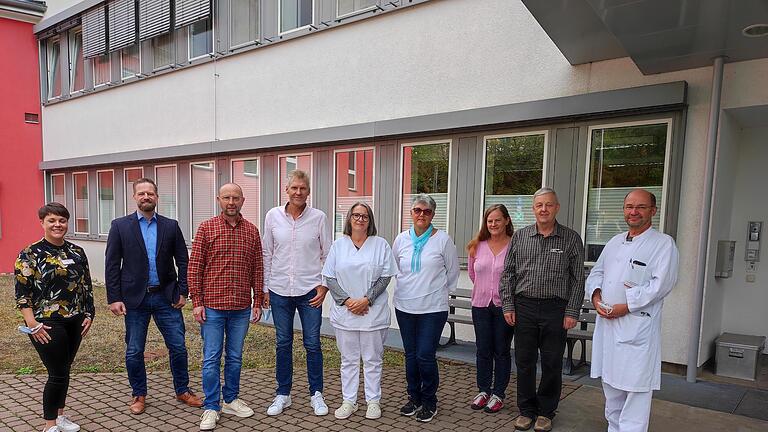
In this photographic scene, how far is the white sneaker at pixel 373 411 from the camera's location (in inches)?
151

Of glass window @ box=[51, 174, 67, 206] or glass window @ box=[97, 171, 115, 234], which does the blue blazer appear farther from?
glass window @ box=[51, 174, 67, 206]

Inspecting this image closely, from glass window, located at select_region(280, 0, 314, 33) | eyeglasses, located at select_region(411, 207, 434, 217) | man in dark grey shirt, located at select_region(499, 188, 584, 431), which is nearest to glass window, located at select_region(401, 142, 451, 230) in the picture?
eyeglasses, located at select_region(411, 207, 434, 217)

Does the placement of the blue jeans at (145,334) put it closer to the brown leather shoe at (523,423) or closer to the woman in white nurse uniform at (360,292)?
the woman in white nurse uniform at (360,292)

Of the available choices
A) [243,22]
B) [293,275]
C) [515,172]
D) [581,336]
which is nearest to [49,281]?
[293,275]

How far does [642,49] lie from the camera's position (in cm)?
430

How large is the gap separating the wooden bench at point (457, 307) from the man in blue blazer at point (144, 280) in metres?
2.93

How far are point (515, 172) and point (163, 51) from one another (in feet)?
26.0

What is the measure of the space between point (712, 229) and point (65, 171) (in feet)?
46.8

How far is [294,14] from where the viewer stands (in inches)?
311

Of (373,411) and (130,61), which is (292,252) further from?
(130,61)

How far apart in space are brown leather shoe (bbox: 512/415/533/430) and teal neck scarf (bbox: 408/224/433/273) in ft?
4.55

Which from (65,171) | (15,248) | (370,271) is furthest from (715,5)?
(15,248)

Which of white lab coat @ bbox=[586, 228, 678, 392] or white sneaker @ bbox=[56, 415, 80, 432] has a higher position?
white lab coat @ bbox=[586, 228, 678, 392]

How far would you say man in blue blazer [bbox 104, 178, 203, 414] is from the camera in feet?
12.1
